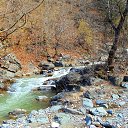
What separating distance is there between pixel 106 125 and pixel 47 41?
68.3ft

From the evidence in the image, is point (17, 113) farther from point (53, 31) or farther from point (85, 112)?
point (53, 31)

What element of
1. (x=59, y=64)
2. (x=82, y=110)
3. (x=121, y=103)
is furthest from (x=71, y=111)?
(x=59, y=64)

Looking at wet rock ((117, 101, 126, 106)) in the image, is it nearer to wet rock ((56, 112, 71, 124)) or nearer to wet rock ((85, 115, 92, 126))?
wet rock ((85, 115, 92, 126))

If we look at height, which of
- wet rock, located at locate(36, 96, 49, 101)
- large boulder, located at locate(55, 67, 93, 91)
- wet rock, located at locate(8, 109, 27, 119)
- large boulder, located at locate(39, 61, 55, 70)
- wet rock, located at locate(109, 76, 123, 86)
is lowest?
large boulder, located at locate(39, 61, 55, 70)

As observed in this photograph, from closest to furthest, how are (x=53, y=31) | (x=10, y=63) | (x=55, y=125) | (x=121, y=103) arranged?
1. (x=55, y=125)
2. (x=121, y=103)
3. (x=10, y=63)
4. (x=53, y=31)

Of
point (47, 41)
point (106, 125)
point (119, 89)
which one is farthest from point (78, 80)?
point (47, 41)

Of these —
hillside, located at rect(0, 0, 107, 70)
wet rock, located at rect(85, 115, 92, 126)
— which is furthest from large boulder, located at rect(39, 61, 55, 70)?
wet rock, located at rect(85, 115, 92, 126)

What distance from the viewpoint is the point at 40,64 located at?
26719 mm

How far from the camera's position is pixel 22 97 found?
16672 millimetres

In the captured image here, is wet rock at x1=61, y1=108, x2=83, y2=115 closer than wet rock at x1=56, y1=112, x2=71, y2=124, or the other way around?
wet rock at x1=56, y1=112, x2=71, y2=124

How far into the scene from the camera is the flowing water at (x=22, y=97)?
14578 millimetres

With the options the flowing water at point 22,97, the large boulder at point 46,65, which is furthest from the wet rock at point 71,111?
the large boulder at point 46,65

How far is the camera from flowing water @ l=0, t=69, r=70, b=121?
14.6 meters

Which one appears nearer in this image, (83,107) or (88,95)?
(83,107)
